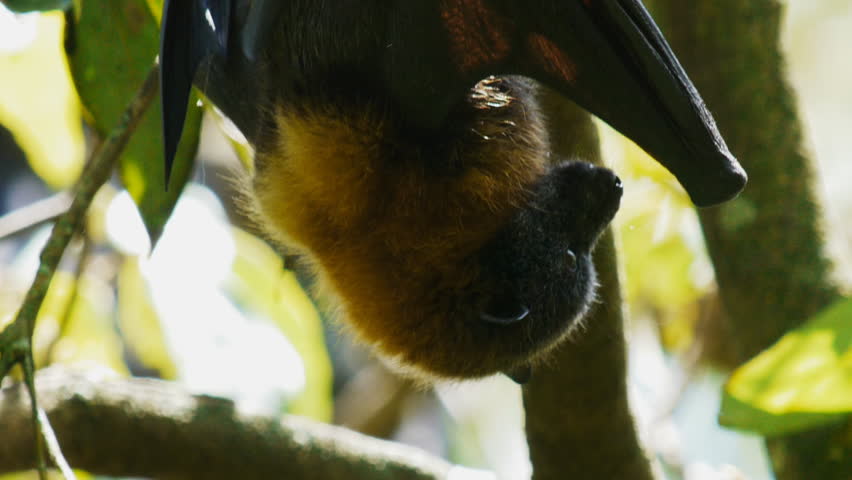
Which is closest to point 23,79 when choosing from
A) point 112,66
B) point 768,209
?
point 112,66

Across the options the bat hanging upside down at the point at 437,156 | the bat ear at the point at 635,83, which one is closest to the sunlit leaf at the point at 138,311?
the bat hanging upside down at the point at 437,156

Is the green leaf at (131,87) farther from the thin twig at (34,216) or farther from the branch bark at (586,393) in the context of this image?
the branch bark at (586,393)

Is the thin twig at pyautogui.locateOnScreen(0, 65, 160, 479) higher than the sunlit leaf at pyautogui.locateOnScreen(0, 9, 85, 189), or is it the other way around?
the thin twig at pyautogui.locateOnScreen(0, 65, 160, 479)

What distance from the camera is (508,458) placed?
6891 mm

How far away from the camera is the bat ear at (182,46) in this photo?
6.74 feet

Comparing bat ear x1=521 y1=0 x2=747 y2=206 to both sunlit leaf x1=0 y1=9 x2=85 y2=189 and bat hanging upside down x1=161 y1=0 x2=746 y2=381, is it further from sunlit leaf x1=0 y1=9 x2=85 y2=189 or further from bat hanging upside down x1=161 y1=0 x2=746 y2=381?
sunlit leaf x1=0 y1=9 x2=85 y2=189

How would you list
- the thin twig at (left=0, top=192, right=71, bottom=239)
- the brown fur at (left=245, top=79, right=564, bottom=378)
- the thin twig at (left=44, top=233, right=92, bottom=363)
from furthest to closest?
1. the thin twig at (left=0, top=192, right=71, bottom=239)
2. the thin twig at (left=44, top=233, right=92, bottom=363)
3. the brown fur at (left=245, top=79, right=564, bottom=378)

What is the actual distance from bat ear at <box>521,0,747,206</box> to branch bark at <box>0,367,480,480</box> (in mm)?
1090

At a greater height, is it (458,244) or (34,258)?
(458,244)

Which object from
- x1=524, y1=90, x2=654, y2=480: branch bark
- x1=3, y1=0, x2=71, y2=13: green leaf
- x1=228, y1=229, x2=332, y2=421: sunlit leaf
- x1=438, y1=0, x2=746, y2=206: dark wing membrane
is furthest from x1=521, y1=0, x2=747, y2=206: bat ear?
x1=228, y1=229, x2=332, y2=421: sunlit leaf

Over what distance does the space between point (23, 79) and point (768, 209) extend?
7.22 ft

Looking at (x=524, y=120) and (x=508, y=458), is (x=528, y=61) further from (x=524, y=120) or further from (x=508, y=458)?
(x=508, y=458)

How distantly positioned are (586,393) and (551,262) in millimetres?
336

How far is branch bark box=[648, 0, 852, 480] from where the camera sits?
297 cm
